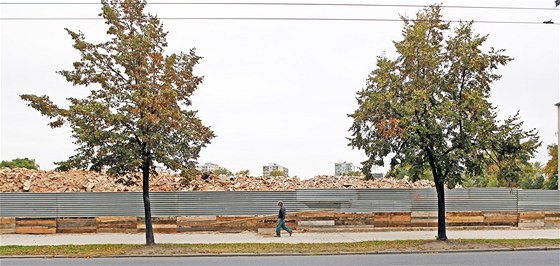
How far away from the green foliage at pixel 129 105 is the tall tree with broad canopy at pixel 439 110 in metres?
6.36

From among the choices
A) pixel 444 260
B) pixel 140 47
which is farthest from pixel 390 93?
pixel 140 47

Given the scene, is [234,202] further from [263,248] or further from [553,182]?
[553,182]

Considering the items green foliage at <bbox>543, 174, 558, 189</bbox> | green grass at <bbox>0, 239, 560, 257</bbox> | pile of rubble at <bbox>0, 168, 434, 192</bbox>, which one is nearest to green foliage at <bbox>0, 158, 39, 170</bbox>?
pile of rubble at <bbox>0, 168, 434, 192</bbox>

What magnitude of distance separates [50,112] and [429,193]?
1610 centimetres

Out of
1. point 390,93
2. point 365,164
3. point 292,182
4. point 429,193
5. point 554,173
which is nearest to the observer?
point 390,93

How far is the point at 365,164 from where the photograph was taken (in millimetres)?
20047

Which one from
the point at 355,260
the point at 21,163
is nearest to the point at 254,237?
the point at 355,260

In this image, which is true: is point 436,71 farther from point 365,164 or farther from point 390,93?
point 365,164

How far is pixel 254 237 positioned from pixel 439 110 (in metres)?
8.89

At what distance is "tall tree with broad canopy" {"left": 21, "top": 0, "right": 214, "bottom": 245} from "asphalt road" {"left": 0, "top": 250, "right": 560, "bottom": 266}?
9.92 ft

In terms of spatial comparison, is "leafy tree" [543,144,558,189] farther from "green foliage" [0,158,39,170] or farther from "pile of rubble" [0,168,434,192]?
"green foliage" [0,158,39,170]

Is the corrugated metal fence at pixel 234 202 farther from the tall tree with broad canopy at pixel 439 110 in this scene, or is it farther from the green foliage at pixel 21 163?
the green foliage at pixel 21 163

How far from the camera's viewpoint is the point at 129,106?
57.1ft

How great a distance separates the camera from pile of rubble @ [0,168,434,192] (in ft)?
89.5
